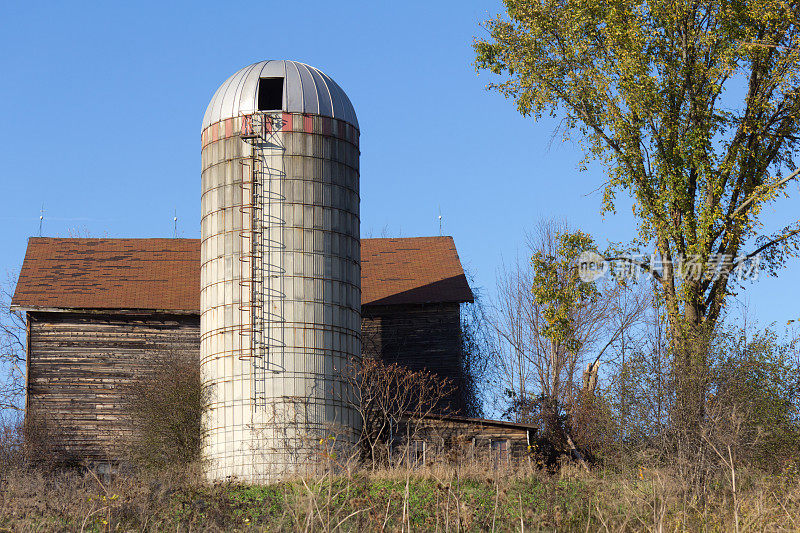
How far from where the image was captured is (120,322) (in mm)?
30969

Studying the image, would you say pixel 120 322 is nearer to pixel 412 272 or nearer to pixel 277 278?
pixel 277 278

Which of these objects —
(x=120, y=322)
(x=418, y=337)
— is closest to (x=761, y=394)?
Answer: (x=418, y=337)

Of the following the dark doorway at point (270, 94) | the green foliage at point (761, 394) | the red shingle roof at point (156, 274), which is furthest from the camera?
the red shingle roof at point (156, 274)

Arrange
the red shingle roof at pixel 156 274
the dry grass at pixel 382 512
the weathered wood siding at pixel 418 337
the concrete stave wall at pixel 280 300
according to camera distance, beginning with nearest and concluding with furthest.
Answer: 1. the dry grass at pixel 382 512
2. the concrete stave wall at pixel 280 300
3. the red shingle roof at pixel 156 274
4. the weathered wood siding at pixel 418 337

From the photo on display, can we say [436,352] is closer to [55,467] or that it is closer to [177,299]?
[177,299]

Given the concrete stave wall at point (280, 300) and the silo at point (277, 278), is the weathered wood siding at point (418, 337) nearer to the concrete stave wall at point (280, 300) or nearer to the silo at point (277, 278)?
the silo at point (277, 278)

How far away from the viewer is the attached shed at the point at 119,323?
Result: 2997cm

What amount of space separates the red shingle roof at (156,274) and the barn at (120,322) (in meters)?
0.04

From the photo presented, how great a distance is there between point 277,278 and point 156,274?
9438 millimetres

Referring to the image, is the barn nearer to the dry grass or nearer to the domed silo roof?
the domed silo roof

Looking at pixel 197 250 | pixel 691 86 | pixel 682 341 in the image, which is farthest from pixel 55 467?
pixel 691 86

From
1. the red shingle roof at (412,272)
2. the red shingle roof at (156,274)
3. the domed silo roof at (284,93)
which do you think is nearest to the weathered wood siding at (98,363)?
the red shingle roof at (156,274)

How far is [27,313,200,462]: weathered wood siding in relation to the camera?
1165 inches

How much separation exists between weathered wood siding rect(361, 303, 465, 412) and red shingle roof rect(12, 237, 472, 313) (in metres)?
0.49
